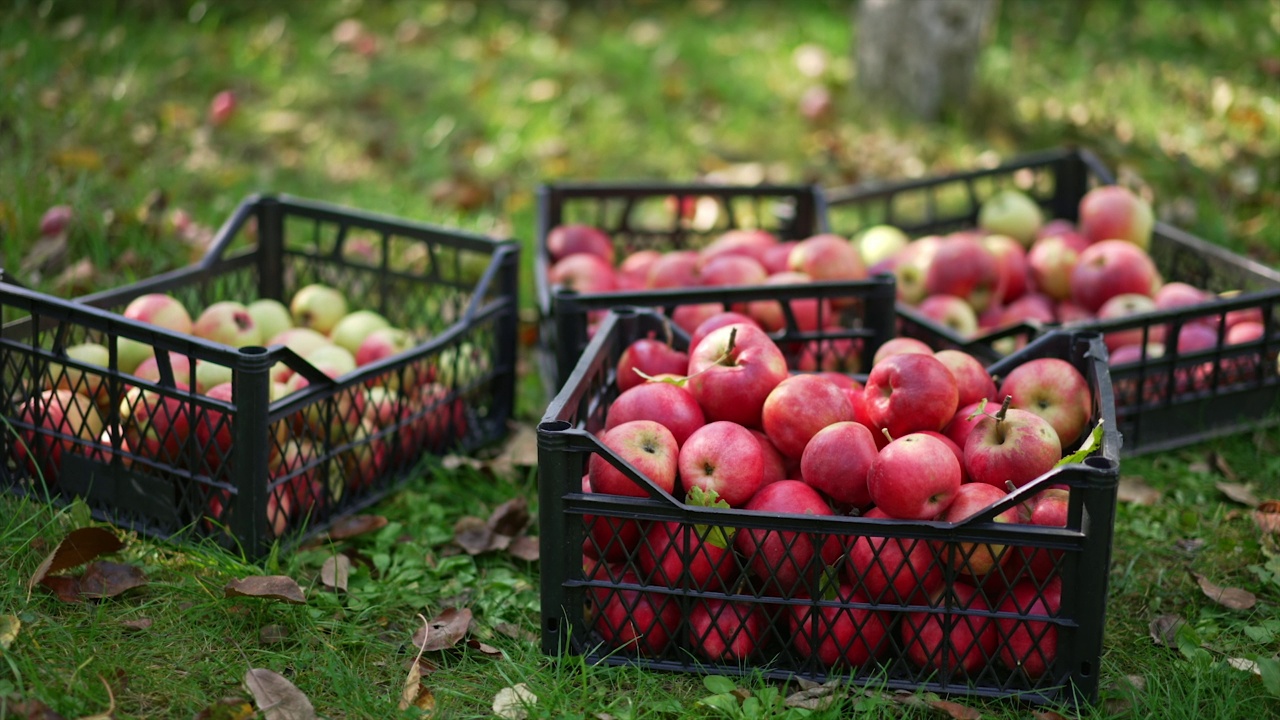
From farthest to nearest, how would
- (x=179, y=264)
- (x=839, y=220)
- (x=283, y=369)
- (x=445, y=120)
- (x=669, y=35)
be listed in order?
(x=669, y=35), (x=445, y=120), (x=839, y=220), (x=179, y=264), (x=283, y=369)

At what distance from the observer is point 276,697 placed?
2.08 metres

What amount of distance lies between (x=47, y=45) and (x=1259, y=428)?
4.93 meters

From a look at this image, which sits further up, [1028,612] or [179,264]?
[179,264]

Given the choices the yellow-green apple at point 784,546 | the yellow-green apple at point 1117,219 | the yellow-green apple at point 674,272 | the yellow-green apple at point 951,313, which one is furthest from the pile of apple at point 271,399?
the yellow-green apple at point 1117,219

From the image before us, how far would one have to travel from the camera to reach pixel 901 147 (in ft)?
17.8

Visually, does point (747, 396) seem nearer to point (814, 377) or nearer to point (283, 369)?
point (814, 377)

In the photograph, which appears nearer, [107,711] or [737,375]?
[107,711]

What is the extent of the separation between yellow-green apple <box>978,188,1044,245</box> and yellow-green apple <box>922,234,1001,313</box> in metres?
0.53

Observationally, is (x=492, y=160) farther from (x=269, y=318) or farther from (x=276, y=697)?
(x=276, y=697)

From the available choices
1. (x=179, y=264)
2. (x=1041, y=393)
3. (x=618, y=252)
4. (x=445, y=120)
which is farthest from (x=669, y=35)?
(x=1041, y=393)

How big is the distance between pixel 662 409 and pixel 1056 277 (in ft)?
6.31

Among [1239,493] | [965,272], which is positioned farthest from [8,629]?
[1239,493]

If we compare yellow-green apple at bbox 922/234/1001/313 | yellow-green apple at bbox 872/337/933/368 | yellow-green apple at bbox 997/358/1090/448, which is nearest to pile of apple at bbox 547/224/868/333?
yellow-green apple at bbox 872/337/933/368

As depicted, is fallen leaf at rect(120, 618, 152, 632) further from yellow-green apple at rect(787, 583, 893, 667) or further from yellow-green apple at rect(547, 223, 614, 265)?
yellow-green apple at rect(547, 223, 614, 265)
